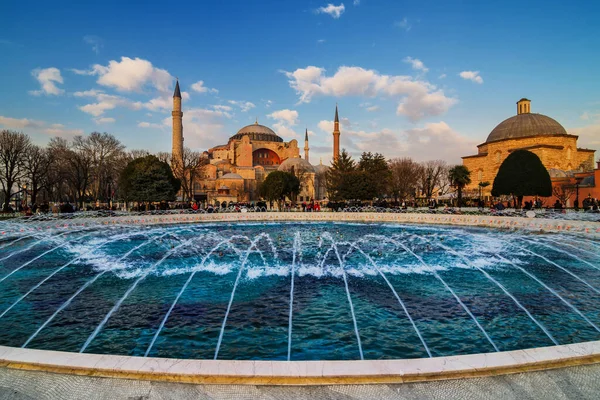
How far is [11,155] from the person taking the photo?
1259 inches

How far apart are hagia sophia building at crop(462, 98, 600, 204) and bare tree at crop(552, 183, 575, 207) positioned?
7752 millimetres

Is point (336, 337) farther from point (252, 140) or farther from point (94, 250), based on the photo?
point (252, 140)

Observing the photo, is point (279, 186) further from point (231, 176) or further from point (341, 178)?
point (231, 176)

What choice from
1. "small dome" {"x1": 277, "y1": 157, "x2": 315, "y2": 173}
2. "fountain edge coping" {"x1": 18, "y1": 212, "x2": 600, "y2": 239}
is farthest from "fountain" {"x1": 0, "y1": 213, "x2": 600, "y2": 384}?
"small dome" {"x1": 277, "y1": 157, "x2": 315, "y2": 173}

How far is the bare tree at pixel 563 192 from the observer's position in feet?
119

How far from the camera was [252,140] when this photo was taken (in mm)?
84062

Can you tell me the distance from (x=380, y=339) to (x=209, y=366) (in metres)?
3.04

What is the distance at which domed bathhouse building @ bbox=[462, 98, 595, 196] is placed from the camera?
48.5 m

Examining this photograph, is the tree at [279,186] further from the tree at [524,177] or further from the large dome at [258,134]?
the large dome at [258,134]

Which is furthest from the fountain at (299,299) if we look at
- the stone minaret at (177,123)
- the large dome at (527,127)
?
the large dome at (527,127)

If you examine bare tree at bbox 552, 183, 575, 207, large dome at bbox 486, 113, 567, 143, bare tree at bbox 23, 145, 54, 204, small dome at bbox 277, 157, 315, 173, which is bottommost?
bare tree at bbox 552, 183, 575, 207

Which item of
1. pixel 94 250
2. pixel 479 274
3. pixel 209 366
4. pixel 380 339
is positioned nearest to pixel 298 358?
pixel 380 339

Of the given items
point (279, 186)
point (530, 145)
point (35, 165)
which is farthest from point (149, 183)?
point (530, 145)

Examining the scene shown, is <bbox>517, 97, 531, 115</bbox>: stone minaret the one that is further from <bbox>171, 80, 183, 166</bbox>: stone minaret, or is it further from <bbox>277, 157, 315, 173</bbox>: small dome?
<bbox>171, 80, 183, 166</bbox>: stone minaret
